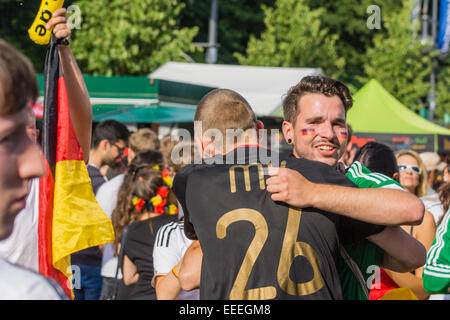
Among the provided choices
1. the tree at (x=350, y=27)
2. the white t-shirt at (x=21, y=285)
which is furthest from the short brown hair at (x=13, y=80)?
the tree at (x=350, y=27)

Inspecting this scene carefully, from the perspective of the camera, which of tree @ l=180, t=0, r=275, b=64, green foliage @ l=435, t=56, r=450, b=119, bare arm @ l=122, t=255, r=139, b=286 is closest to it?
bare arm @ l=122, t=255, r=139, b=286

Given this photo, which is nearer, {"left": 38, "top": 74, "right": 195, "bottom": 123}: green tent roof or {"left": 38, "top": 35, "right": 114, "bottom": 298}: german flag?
{"left": 38, "top": 35, "right": 114, "bottom": 298}: german flag

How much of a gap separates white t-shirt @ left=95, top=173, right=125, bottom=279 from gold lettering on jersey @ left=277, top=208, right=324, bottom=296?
333 cm

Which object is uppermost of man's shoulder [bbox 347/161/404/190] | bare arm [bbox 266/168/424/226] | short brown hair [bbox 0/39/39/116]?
short brown hair [bbox 0/39/39/116]

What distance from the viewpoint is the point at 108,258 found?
17.6ft

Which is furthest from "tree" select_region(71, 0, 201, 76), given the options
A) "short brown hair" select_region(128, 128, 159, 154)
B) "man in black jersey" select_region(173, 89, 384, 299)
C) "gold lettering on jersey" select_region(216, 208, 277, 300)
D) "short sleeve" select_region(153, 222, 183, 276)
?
"gold lettering on jersey" select_region(216, 208, 277, 300)

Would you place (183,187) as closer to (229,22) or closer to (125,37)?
(125,37)

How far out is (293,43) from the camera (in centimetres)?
2044

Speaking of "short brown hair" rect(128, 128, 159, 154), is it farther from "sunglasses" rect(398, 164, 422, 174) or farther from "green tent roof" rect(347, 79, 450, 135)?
"green tent roof" rect(347, 79, 450, 135)

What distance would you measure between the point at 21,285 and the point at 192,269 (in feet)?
4.85

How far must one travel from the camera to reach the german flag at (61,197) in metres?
2.62

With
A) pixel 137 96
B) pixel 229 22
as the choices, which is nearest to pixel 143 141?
pixel 137 96

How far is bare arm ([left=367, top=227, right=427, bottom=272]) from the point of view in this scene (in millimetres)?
2189
